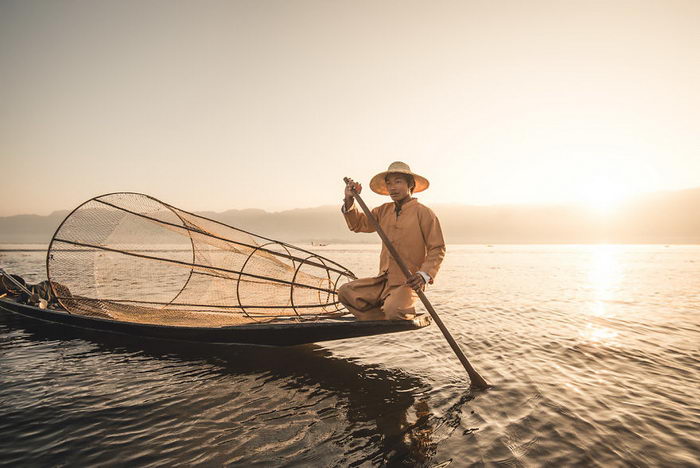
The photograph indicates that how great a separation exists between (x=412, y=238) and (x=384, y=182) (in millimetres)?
946

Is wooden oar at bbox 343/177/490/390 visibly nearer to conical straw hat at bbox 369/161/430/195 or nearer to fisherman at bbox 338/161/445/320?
fisherman at bbox 338/161/445/320

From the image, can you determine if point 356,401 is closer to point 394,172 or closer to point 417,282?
point 417,282

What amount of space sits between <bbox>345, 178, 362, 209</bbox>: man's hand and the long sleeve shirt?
51 centimetres

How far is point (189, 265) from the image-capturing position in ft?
19.5

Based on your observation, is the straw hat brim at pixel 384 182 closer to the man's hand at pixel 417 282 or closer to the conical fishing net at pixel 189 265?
the man's hand at pixel 417 282

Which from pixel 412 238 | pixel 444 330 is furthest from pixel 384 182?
pixel 444 330

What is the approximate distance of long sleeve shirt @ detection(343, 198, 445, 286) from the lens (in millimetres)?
4238

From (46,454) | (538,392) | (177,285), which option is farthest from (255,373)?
(177,285)

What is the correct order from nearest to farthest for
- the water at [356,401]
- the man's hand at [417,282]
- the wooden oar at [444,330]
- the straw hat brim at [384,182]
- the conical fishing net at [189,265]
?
1. the water at [356,401]
2. the man's hand at [417,282]
3. the wooden oar at [444,330]
4. the straw hat brim at [384,182]
5. the conical fishing net at [189,265]

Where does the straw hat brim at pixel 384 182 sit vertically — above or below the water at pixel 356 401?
above

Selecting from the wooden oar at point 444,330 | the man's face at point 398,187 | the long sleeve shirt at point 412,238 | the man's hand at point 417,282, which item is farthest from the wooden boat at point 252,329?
the man's face at point 398,187

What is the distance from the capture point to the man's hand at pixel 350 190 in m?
4.54

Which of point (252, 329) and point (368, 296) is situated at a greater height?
point (368, 296)

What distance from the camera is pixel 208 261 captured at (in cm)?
648
